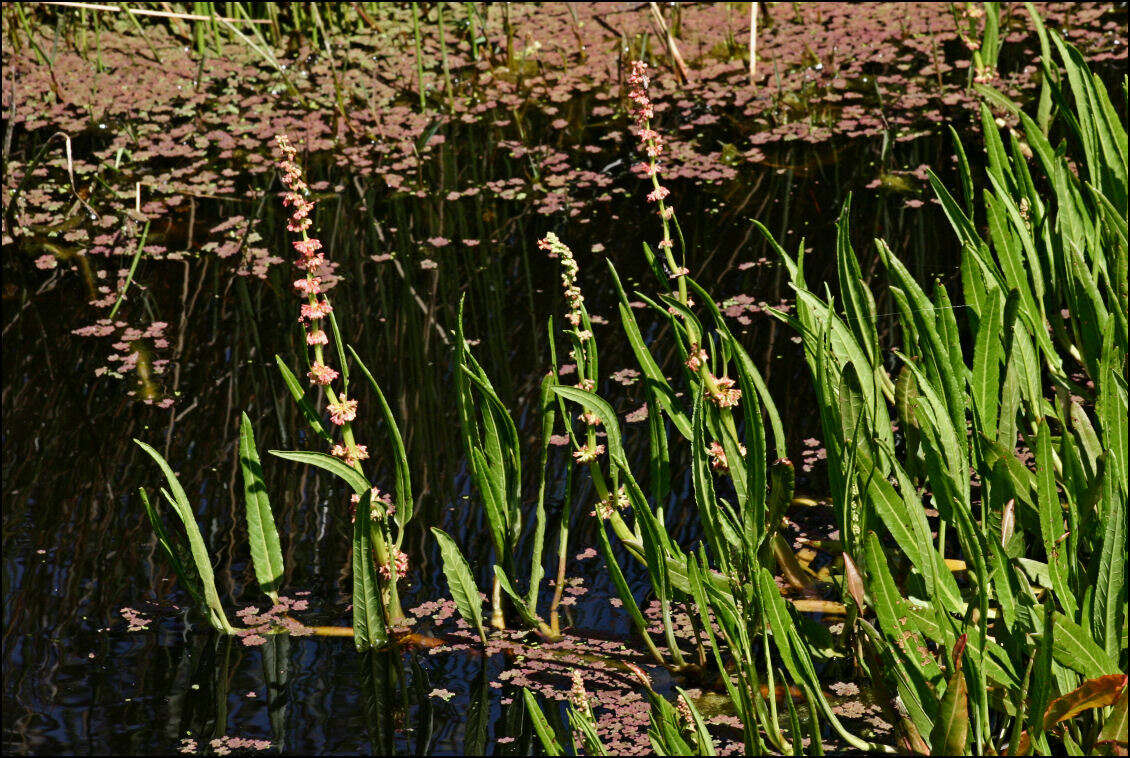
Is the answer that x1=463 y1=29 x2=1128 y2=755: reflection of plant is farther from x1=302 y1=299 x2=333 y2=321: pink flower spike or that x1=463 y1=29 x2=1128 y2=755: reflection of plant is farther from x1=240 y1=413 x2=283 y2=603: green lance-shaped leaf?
x1=240 y1=413 x2=283 y2=603: green lance-shaped leaf

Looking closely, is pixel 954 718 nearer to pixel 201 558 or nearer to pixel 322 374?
pixel 322 374

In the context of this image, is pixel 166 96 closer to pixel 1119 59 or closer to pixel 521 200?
pixel 521 200

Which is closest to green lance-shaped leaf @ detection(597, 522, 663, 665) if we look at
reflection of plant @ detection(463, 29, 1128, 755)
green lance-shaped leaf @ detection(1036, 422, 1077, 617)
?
reflection of plant @ detection(463, 29, 1128, 755)

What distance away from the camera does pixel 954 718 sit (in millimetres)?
1615

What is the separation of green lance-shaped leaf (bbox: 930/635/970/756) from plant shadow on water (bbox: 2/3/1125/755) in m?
0.45

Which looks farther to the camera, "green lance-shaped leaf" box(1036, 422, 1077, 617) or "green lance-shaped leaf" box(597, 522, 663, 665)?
"green lance-shaped leaf" box(597, 522, 663, 665)

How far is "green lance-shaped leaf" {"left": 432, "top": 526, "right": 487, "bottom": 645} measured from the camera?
2.16m

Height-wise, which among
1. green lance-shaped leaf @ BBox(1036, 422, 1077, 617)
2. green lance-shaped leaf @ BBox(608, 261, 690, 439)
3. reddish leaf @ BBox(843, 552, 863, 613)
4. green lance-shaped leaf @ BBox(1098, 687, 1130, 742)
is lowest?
green lance-shaped leaf @ BBox(1098, 687, 1130, 742)

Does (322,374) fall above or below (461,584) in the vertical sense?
above

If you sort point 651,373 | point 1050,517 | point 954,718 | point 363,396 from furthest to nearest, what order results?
1. point 363,396
2. point 651,373
3. point 1050,517
4. point 954,718

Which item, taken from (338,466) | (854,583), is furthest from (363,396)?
(854,583)

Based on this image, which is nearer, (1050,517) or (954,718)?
(954,718)

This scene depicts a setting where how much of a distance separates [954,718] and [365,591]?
3.26 feet

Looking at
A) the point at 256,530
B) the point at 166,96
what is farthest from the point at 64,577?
the point at 166,96
